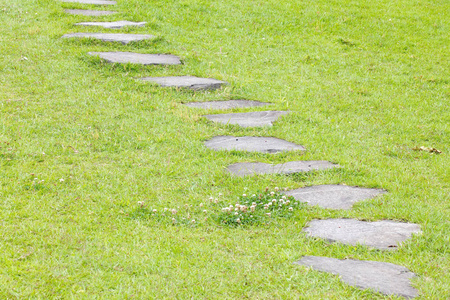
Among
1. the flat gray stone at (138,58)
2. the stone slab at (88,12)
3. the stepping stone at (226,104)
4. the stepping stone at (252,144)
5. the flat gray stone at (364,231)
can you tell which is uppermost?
the stone slab at (88,12)

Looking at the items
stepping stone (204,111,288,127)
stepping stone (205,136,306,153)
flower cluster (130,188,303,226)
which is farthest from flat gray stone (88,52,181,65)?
flower cluster (130,188,303,226)

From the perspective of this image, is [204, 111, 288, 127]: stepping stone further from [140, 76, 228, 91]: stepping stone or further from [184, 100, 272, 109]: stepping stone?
[140, 76, 228, 91]: stepping stone

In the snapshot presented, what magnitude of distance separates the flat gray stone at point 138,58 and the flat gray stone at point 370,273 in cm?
575

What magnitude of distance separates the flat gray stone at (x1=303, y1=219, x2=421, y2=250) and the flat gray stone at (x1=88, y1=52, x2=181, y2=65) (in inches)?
207

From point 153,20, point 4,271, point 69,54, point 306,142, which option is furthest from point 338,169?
point 153,20

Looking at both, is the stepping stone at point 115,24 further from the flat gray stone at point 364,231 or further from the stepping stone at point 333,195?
the flat gray stone at point 364,231

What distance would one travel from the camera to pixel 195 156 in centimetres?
593

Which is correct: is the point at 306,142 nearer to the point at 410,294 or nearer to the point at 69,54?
the point at 410,294

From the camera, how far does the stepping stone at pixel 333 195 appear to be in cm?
496

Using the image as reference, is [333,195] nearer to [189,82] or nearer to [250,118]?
[250,118]

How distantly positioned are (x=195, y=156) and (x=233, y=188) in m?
0.94

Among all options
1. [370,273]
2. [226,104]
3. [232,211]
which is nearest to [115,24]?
[226,104]

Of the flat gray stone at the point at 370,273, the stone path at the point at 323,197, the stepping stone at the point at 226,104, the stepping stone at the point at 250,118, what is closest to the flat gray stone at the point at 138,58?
the stone path at the point at 323,197

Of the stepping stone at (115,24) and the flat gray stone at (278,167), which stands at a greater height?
the stepping stone at (115,24)
